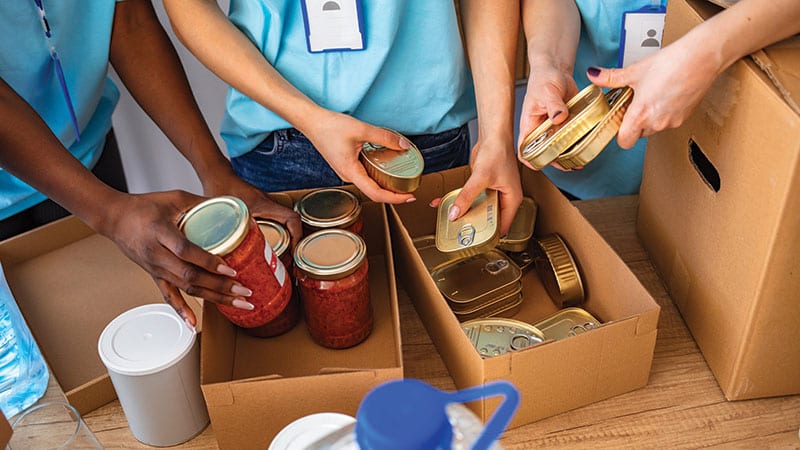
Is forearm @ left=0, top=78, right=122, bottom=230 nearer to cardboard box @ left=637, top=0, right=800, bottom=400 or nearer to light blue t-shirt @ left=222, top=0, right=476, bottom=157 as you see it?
light blue t-shirt @ left=222, top=0, right=476, bottom=157

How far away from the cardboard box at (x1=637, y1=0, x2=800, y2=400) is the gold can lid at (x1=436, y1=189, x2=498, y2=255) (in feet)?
0.95

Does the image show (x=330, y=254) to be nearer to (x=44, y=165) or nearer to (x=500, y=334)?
(x=500, y=334)

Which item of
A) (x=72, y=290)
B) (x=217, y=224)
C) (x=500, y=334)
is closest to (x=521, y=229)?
(x=500, y=334)

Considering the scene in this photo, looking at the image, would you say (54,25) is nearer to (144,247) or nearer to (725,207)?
(144,247)

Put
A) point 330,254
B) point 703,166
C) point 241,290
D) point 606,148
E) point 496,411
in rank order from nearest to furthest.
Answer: point 496,411, point 241,290, point 330,254, point 703,166, point 606,148

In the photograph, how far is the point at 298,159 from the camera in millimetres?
1422

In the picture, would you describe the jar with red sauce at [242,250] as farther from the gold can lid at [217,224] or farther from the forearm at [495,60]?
the forearm at [495,60]

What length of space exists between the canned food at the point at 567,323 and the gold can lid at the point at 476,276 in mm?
84

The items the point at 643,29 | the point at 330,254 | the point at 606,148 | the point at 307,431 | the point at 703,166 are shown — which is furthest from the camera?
the point at 606,148

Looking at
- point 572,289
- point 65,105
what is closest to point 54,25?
point 65,105

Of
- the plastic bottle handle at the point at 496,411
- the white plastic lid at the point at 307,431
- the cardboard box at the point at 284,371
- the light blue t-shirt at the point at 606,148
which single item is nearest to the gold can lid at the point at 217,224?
the cardboard box at the point at 284,371

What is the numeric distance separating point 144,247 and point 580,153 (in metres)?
0.63

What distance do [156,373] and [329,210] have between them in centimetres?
38

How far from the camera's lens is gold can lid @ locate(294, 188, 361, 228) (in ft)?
3.78
